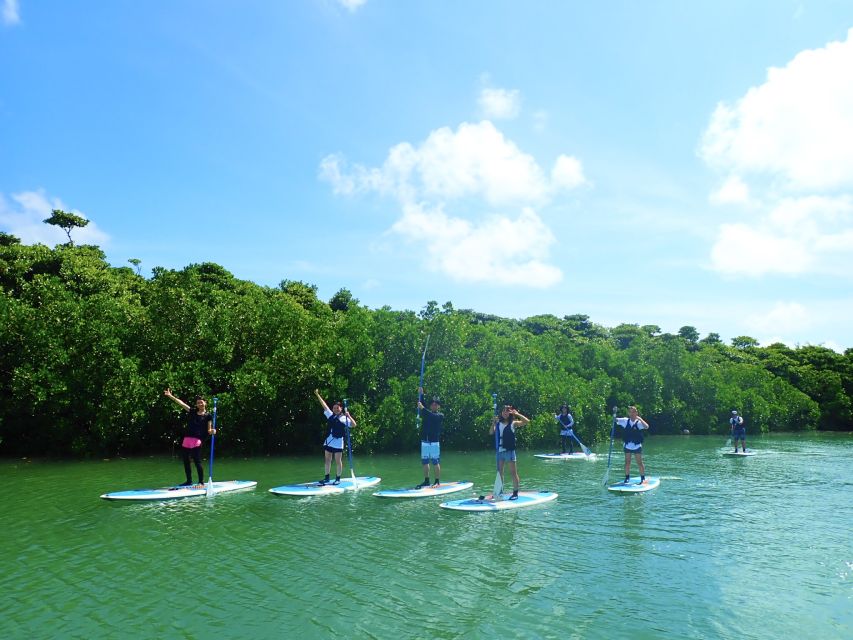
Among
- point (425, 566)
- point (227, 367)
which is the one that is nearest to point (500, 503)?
point (425, 566)

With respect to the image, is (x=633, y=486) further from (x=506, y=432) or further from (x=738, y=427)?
(x=738, y=427)

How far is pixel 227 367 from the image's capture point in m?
27.8

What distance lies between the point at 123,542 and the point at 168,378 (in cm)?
1451

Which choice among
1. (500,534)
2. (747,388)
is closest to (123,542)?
(500,534)

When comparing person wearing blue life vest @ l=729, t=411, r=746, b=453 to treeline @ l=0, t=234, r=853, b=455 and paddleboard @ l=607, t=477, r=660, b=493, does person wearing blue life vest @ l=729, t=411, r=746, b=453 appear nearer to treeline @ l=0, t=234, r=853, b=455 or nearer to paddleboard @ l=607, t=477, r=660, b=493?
treeline @ l=0, t=234, r=853, b=455

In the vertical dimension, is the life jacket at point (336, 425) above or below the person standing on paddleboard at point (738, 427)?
above

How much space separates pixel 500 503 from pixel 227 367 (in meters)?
17.9

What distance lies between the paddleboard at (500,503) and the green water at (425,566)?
21.1 inches

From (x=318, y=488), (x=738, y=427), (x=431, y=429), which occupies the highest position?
(x=431, y=429)

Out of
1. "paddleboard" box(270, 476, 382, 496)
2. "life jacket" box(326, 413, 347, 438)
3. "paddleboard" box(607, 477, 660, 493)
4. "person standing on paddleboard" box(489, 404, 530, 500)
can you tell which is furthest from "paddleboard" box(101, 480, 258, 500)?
"paddleboard" box(607, 477, 660, 493)

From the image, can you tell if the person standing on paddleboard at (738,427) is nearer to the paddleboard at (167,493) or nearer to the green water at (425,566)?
the green water at (425,566)

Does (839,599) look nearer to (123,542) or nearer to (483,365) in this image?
(123,542)

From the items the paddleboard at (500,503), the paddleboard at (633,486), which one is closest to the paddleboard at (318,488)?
the paddleboard at (500,503)

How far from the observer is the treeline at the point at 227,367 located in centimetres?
2445
